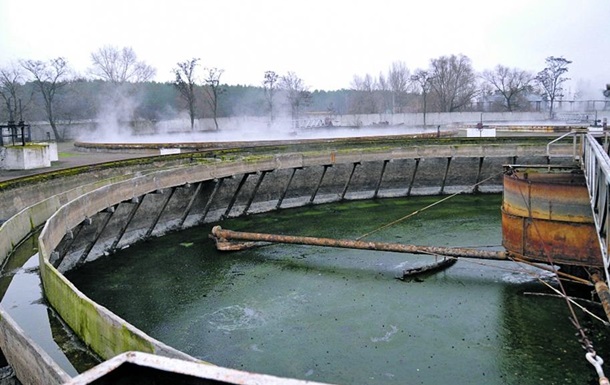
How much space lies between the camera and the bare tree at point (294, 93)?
5041 cm

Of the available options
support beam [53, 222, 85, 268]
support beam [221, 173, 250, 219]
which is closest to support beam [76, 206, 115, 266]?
support beam [53, 222, 85, 268]

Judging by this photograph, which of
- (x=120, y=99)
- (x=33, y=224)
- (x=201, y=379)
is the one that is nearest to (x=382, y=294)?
(x=33, y=224)

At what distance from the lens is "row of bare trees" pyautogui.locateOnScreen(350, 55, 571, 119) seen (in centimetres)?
5662

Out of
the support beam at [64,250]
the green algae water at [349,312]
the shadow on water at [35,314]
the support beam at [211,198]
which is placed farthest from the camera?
the support beam at [211,198]

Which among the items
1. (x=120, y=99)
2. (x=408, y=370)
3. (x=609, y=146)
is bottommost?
(x=408, y=370)

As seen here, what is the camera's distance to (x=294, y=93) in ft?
171

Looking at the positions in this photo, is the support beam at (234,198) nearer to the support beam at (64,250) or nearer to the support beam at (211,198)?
the support beam at (211,198)

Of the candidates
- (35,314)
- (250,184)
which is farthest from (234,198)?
(35,314)

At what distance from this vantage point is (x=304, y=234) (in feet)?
49.2

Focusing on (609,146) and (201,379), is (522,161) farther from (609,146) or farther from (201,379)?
(201,379)

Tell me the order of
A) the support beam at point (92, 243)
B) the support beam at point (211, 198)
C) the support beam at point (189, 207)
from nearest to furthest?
the support beam at point (92, 243)
the support beam at point (189, 207)
the support beam at point (211, 198)

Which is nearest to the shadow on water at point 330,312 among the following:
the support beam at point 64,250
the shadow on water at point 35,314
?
the shadow on water at point 35,314

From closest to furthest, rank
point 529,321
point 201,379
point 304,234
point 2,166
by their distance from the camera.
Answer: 1. point 201,379
2. point 529,321
3. point 304,234
4. point 2,166

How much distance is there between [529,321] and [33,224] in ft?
29.6
